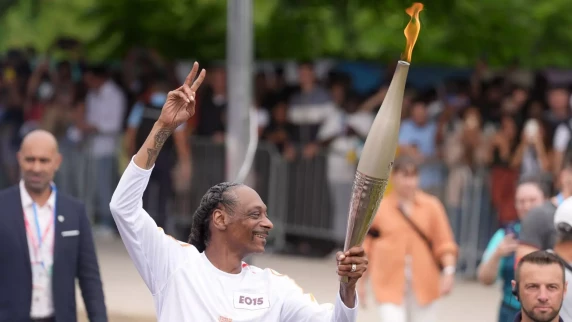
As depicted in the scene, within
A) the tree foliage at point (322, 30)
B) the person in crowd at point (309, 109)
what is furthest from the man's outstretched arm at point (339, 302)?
the tree foliage at point (322, 30)

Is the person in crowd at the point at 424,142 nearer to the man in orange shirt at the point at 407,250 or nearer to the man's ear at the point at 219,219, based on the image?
the man in orange shirt at the point at 407,250

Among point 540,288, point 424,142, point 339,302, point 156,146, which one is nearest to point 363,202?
point 339,302

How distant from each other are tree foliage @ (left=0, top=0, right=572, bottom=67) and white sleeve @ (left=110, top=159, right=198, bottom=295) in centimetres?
1098

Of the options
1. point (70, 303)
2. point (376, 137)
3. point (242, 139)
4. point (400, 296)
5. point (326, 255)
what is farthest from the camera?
point (326, 255)

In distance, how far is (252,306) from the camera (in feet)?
18.0

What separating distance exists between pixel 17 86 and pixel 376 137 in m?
13.9

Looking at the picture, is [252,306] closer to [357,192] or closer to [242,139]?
[357,192]

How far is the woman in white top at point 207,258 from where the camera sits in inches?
213

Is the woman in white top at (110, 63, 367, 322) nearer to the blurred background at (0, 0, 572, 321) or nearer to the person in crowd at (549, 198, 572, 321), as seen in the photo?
the person in crowd at (549, 198, 572, 321)

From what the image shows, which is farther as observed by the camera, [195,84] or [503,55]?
[503,55]

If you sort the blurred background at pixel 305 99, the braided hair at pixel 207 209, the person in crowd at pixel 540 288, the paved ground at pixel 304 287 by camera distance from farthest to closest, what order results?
the blurred background at pixel 305 99
the paved ground at pixel 304 287
the person in crowd at pixel 540 288
the braided hair at pixel 207 209

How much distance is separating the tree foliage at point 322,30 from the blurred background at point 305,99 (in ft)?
0.10

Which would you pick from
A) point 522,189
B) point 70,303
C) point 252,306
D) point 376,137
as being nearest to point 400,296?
point 522,189

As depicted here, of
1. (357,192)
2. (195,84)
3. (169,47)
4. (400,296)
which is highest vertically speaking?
(169,47)
